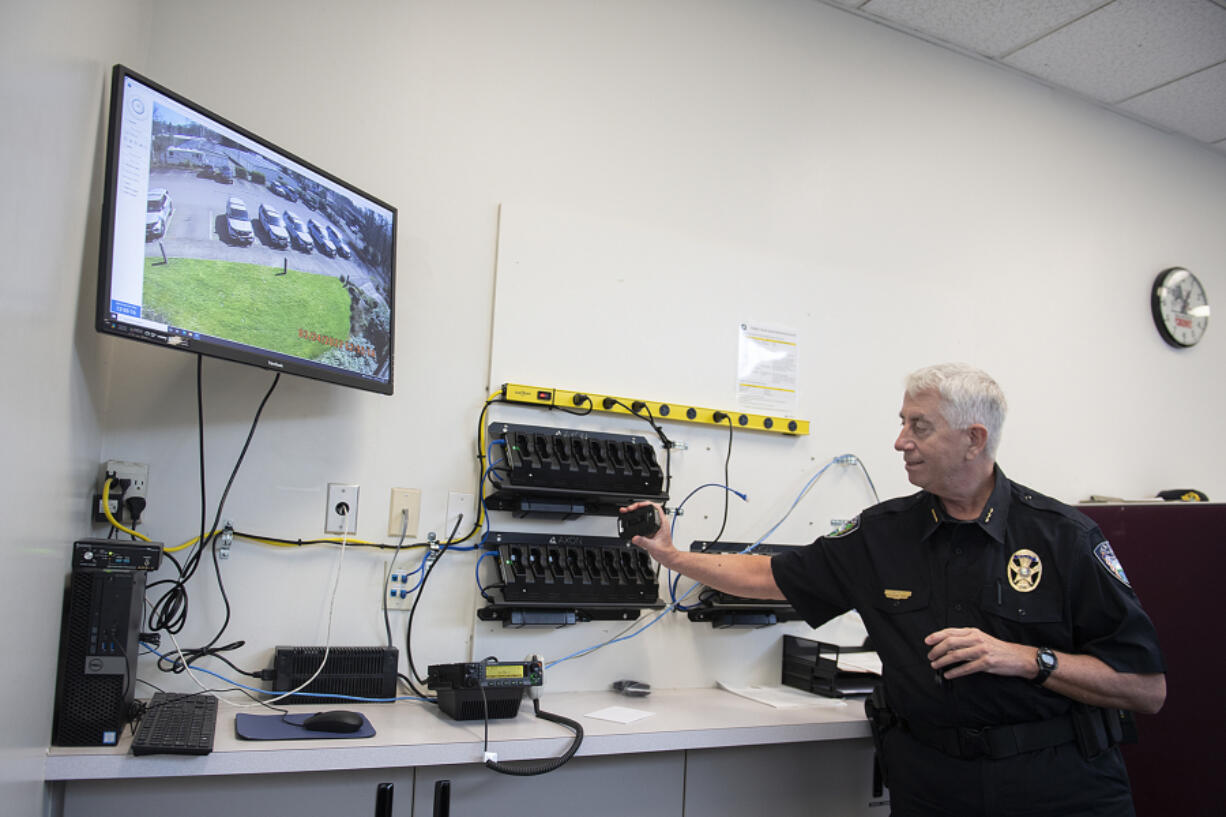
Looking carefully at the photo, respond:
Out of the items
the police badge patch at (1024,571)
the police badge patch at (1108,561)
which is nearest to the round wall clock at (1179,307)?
the police badge patch at (1108,561)

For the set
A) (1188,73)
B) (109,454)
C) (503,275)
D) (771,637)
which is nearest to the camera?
(109,454)

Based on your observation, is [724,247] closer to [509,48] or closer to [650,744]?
[509,48]

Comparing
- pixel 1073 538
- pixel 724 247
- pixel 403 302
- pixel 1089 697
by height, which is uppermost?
pixel 724 247

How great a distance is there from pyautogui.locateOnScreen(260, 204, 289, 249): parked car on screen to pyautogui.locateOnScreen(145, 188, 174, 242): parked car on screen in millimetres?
235

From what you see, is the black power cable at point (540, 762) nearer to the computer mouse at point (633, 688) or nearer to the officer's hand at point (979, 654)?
the computer mouse at point (633, 688)

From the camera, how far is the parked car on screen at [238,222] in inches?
70.1

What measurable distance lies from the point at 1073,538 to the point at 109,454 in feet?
7.46

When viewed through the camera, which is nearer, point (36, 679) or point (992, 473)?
point (36, 679)

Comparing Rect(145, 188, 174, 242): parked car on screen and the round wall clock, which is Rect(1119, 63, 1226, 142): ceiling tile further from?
Rect(145, 188, 174, 242): parked car on screen

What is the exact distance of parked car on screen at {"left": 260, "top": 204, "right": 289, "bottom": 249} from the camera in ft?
6.12

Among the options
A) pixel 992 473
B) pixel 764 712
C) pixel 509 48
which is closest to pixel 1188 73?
pixel 992 473

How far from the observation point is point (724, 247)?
2.75 meters

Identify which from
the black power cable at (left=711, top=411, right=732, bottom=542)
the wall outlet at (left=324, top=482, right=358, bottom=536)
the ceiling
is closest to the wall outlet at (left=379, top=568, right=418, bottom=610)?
the wall outlet at (left=324, top=482, right=358, bottom=536)

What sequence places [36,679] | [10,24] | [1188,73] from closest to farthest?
[10,24], [36,679], [1188,73]
